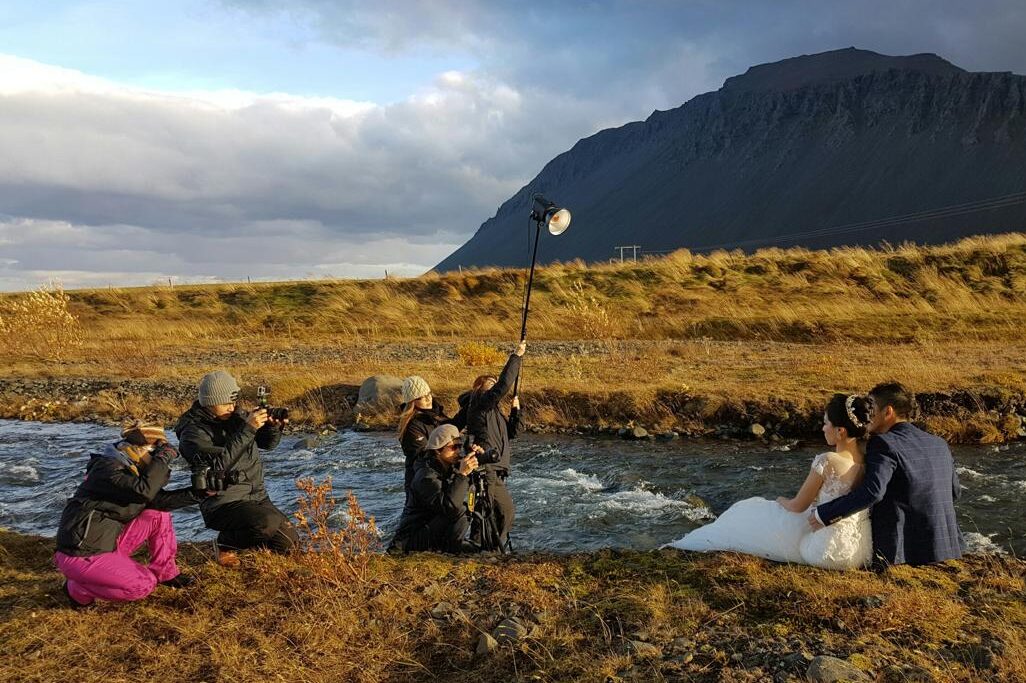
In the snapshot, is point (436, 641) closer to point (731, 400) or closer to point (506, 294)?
point (731, 400)

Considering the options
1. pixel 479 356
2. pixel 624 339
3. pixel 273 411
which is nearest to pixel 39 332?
pixel 479 356

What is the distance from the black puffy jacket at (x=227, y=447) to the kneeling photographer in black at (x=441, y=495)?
1381 mm

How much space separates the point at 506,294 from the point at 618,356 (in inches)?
636

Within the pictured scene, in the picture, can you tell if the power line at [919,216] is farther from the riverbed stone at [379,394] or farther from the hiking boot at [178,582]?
the hiking boot at [178,582]

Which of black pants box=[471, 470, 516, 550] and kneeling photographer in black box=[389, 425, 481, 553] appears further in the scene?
black pants box=[471, 470, 516, 550]

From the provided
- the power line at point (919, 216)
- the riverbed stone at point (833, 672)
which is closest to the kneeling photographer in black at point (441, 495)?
the riverbed stone at point (833, 672)

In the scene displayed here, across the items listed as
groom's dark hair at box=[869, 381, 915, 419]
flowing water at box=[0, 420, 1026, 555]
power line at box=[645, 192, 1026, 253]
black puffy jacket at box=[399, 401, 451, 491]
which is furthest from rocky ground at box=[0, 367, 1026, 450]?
power line at box=[645, 192, 1026, 253]

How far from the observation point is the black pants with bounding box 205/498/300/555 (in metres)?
6.77

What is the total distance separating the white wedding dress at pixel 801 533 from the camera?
19.3 feet

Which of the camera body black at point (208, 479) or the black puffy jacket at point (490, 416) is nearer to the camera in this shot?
the camera body black at point (208, 479)

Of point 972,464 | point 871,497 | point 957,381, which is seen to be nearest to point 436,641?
point 871,497

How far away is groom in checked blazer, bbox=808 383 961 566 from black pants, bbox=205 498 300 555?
4617 millimetres

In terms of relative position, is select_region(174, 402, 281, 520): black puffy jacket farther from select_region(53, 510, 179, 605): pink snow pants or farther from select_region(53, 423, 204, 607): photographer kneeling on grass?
select_region(53, 423, 204, 607): photographer kneeling on grass

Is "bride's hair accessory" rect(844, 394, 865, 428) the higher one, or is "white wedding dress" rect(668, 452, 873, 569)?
"bride's hair accessory" rect(844, 394, 865, 428)
